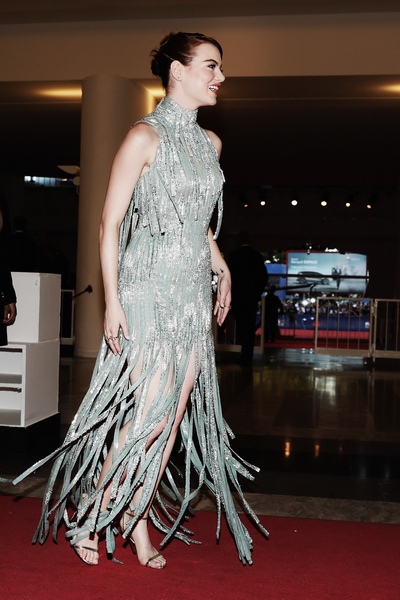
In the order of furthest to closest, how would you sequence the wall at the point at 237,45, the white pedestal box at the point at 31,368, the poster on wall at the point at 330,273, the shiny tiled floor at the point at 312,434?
the poster on wall at the point at 330,273 → the wall at the point at 237,45 → the white pedestal box at the point at 31,368 → the shiny tiled floor at the point at 312,434

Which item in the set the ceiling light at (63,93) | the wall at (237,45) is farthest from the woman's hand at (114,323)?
the ceiling light at (63,93)

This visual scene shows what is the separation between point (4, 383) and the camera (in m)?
4.22

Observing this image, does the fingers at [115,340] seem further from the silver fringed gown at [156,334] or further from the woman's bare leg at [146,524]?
the woman's bare leg at [146,524]

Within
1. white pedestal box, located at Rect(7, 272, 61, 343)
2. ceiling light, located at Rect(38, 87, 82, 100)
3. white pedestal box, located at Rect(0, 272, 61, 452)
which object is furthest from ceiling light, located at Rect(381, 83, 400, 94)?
white pedestal box, located at Rect(7, 272, 61, 343)

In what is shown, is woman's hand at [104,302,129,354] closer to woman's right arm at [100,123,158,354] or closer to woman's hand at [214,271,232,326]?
woman's right arm at [100,123,158,354]

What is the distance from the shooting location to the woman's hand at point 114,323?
2.38 m

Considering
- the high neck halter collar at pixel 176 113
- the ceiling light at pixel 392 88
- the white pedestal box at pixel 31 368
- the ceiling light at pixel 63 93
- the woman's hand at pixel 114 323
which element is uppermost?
the ceiling light at pixel 63 93

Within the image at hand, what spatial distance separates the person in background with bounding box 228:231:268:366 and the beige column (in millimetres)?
1650

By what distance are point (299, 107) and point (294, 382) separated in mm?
5028

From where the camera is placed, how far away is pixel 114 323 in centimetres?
238

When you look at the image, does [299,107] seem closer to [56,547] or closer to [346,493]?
[346,493]

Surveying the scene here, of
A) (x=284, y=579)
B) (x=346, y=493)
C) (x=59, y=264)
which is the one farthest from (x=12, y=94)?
(x=284, y=579)

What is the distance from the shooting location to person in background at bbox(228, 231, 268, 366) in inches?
382

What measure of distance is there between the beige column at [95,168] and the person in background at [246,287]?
1650 millimetres
